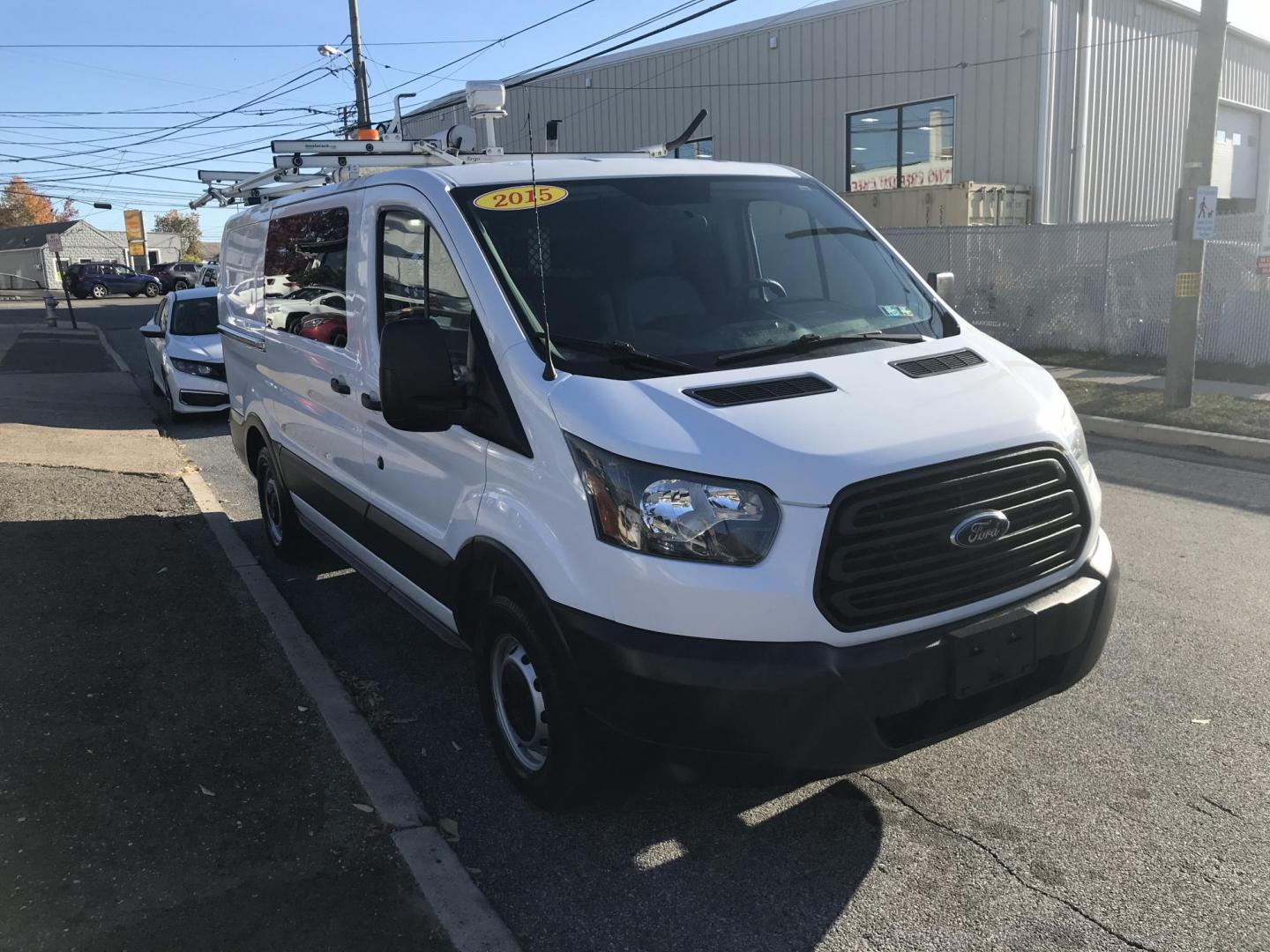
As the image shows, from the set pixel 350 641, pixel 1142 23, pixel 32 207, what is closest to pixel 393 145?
pixel 350 641

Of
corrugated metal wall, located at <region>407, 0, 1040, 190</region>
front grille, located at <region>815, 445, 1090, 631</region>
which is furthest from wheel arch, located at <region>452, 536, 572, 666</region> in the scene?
corrugated metal wall, located at <region>407, 0, 1040, 190</region>

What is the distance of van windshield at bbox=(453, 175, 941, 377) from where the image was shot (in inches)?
136

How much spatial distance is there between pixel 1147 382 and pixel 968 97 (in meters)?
9.28

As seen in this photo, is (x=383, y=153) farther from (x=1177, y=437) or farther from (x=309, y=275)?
(x=1177, y=437)

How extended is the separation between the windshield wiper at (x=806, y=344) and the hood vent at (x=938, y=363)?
190 mm

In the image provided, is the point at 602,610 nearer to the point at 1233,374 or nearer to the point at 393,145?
the point at 393,145

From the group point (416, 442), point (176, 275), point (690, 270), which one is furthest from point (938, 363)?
point (176, 275)

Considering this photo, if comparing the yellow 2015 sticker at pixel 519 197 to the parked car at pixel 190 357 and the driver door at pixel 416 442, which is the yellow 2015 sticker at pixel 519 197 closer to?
the driver door at pixel 416 442

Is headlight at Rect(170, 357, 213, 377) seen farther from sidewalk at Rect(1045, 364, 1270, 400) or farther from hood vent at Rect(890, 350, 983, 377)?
hood vent at Rect(890, 350, 983, 377)

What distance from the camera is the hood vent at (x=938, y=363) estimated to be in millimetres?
3281

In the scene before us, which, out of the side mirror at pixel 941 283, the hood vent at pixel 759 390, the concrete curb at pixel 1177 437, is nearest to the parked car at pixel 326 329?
the hood vent at pixel 759 390

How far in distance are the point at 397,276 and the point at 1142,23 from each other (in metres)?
21.0

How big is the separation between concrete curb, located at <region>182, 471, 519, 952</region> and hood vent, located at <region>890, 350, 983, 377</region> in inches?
83.2

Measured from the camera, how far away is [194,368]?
11.7 m
